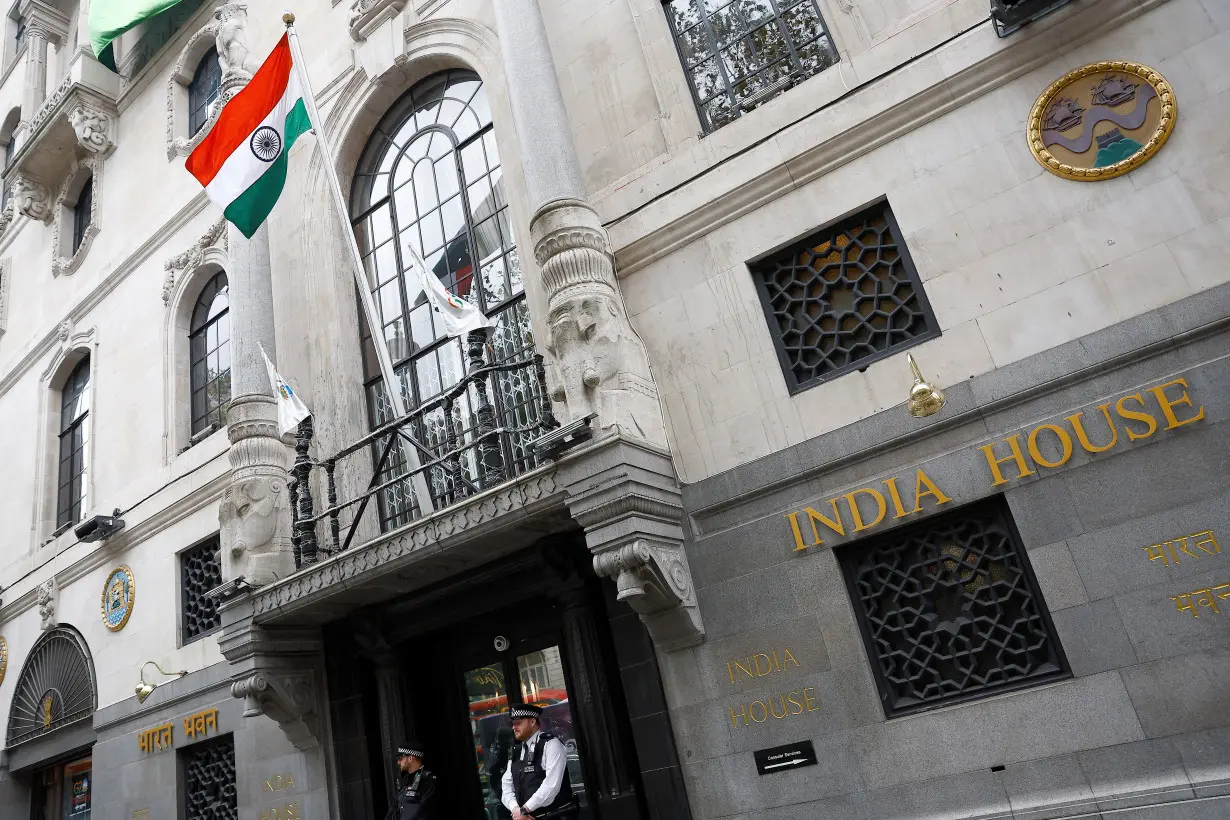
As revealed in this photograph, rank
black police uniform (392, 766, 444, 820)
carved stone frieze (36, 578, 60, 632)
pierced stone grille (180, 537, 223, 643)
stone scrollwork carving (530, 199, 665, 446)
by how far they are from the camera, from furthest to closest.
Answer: carved stone frieze (36, 578, 60, 632) < pierced stone grille (180, 537, 223, 643) < black police uniform (392, 766, 444, 820) < stone scrollwork carving (530, 199, 665, 446)

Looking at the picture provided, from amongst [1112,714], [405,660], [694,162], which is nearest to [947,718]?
[1112,714]

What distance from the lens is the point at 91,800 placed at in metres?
13.0

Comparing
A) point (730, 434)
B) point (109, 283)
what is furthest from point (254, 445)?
point (109, 283)

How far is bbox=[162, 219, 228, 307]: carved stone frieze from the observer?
13391 mm

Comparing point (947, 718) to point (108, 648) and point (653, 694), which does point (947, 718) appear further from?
point (108, 648)

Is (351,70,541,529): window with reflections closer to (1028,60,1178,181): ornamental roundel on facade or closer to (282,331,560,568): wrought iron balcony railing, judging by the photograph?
(282,331,560,568): wrought iron balcony railing

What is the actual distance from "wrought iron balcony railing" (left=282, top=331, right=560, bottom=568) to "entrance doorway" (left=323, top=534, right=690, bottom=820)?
40.4 inches

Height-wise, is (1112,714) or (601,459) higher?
(601,459)

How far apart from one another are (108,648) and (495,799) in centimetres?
766

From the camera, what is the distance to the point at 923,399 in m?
6.40

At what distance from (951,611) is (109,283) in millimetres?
15583

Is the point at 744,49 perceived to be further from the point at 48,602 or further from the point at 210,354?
the point at 48,602

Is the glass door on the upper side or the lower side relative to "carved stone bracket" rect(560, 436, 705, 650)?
lower

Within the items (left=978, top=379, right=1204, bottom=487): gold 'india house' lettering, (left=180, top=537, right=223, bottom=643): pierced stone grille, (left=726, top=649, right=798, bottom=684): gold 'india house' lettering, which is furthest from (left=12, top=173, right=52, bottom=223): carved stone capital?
(left=978, top=379, right=1204, bottom=487): gold 'india house' lettering
